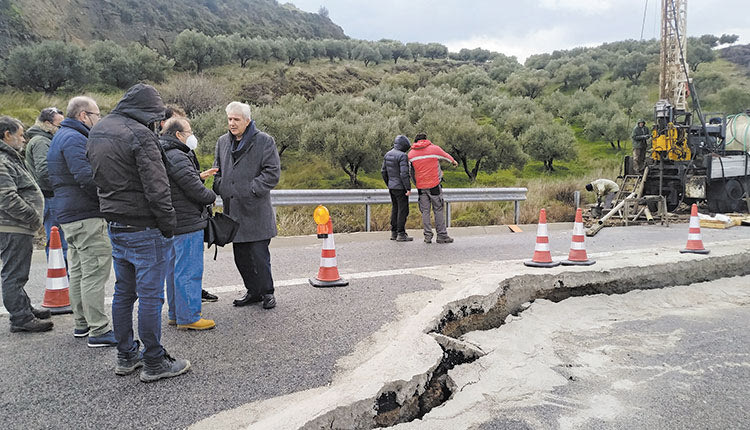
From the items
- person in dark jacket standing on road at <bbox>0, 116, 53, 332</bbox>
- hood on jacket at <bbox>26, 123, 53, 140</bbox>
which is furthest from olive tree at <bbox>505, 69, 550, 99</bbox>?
person in dark jacket standing on road at <bbox>0, 116, 53, 332</bbox>

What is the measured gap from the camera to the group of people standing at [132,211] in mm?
3662

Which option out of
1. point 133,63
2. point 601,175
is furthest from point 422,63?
point 601,175

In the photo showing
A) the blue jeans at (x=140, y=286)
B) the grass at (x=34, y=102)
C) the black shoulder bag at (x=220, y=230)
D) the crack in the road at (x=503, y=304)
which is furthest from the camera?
the grass at (x=34, y=102)

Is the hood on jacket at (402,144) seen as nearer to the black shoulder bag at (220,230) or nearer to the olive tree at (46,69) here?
the black shoulder bag at (220,230)

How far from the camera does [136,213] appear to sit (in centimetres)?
367

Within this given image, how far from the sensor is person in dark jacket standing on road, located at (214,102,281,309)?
5.27 m

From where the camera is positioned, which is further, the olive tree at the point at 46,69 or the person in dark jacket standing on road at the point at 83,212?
the olive tree at the point at 46,69

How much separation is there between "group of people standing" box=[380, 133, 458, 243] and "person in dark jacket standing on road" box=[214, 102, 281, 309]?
194 inches

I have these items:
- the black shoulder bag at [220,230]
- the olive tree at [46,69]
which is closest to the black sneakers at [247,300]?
the black shoulder bag at [220,230]

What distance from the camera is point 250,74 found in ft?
135

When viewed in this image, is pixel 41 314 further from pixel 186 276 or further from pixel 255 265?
pixel 255 265

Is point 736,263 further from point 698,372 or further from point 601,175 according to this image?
point 601,175

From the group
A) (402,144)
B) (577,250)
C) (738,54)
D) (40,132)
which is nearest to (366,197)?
(402,144)

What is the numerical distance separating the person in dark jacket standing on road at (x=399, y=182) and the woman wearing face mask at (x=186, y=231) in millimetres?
5672
